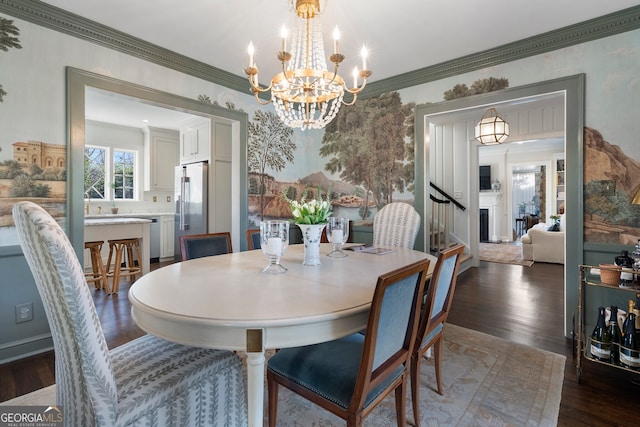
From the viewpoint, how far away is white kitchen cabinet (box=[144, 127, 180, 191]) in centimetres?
604

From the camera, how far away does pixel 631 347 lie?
1835 millimetres

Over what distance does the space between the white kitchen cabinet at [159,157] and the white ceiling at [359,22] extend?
350cm

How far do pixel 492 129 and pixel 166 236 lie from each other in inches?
227

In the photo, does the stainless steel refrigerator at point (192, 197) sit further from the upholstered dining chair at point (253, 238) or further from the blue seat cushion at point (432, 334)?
the blue seat cushion at point (432, 334)

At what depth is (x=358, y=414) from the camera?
3.53 ft

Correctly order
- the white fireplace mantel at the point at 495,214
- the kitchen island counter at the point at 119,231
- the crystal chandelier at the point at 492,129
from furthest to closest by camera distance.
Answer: the white fireplace mantel at the point at 495,214 → the crystal chandelier at the point at 492,129 → the kitchen island counter at the point at 119,231

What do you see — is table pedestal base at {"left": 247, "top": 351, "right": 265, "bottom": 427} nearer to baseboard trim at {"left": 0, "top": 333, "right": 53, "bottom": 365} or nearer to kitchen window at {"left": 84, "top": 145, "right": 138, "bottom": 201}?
baseboard trim at {"left": 0, "top": 333, "right": 53, "bottom": 365}

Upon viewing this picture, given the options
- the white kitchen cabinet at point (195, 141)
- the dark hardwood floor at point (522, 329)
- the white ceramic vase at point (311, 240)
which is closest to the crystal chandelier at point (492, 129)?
the dark hardwood floor at point (522, 329)

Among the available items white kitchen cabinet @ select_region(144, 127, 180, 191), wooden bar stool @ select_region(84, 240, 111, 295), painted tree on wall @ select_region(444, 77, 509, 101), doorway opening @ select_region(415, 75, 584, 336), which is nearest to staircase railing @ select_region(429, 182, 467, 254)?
doorway opening @ select_region(415, 75, 584, 336)

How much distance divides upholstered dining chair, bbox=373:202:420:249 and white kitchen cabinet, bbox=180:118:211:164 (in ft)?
9.75

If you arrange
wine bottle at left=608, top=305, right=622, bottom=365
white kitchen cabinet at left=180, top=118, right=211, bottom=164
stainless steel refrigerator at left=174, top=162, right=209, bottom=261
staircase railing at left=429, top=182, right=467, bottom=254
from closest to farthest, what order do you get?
wine bottle at left=608, top=305, right=622, bottom=365 → stainless steel refrigerator at left=174, top=162, right=209, bottom=261 → white kitchen cabinet at left=180, top=118, right=211, bottom=164 → staircase railing at left=429, top=182, right=467, bottom=254

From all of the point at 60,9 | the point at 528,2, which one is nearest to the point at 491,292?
the point at 528,2

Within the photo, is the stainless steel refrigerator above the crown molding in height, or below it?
below

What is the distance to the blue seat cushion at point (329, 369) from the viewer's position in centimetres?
114
